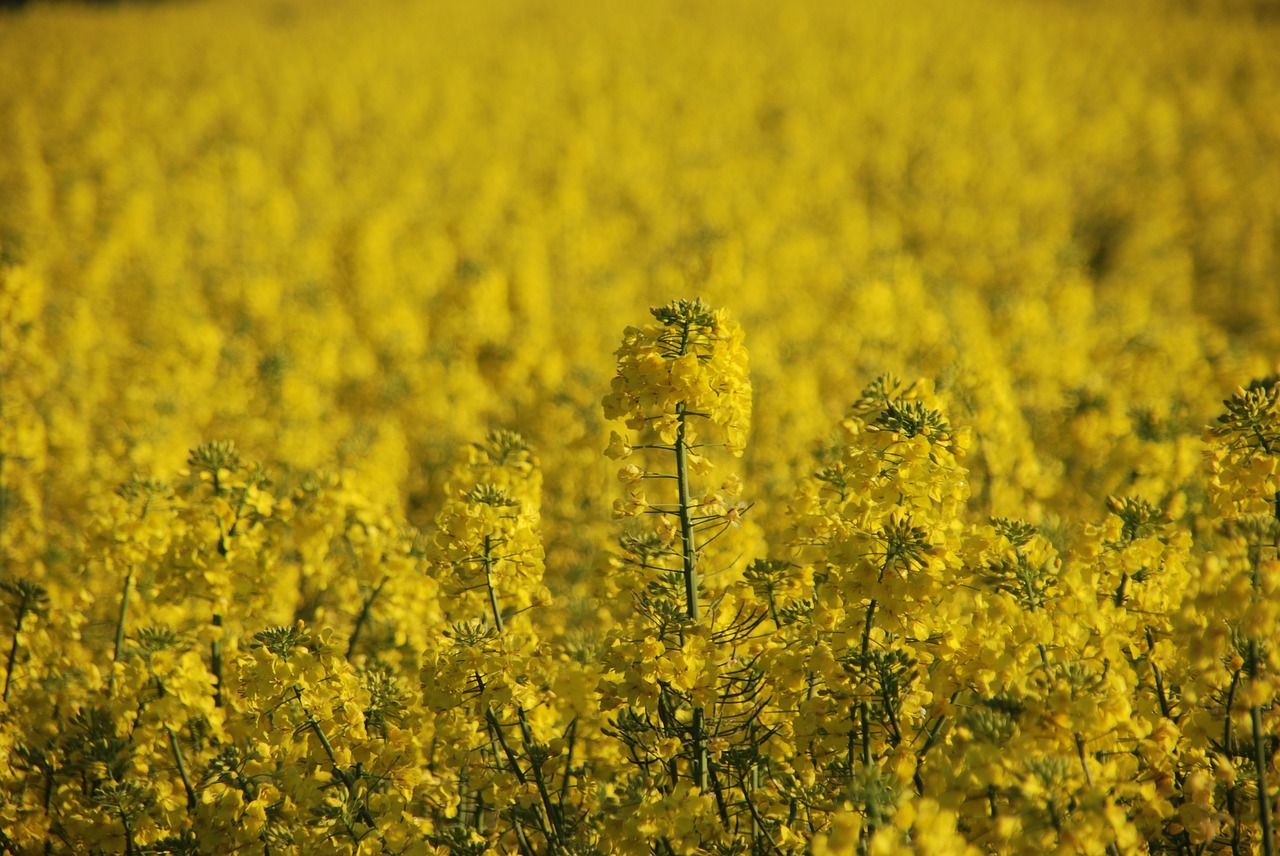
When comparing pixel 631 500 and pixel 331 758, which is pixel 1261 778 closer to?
pixel 631 500

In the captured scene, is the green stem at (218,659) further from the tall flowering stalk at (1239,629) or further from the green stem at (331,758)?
the tall flowering stalk at (1239,629)

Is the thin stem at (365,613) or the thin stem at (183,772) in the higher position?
the thin stem at (365,613)

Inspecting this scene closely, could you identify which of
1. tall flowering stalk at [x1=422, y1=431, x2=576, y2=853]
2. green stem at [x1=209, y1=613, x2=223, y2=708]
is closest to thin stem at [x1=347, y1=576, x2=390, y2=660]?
green stem at [x1=209, y1=613, x2=223, y2=708]

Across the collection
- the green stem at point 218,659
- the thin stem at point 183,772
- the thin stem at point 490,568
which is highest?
the thin stem at point 490,568

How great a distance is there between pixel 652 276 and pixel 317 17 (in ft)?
89.5

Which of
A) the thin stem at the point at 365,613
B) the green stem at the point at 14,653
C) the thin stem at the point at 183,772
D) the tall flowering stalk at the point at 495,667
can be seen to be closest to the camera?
the tall flowering stalk at the point at 495,667

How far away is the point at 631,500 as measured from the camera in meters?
2.72

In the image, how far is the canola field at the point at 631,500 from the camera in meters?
2.57

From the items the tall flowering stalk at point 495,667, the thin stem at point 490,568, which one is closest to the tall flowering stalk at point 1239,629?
the tall flowering stalk at point 495,667

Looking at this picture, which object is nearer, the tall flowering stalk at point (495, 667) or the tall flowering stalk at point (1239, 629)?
the tall flowering stalk at point (1239, 629)

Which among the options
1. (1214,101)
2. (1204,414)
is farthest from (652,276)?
(1214,101)

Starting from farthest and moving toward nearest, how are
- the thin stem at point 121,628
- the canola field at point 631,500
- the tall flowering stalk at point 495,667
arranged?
the thin stem at point 121,628 → the tall flowering stalk at point 495,667 → the canola field at point 631,500

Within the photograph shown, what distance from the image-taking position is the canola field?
2570 mm

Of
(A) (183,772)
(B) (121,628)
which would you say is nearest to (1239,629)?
(A) (183,772)
